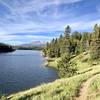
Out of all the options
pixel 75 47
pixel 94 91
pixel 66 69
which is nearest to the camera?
pixel 94 91

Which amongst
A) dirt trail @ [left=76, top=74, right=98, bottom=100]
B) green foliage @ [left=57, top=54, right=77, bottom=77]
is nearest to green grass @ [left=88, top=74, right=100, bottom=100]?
dirt trail @ [left=76, top=74, right=98, bottom=100]

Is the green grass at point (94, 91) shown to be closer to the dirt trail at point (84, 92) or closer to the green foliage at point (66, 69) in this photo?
the dirt trail at point (84, 92)

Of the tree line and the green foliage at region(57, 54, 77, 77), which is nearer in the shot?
the green foliage at region(57, 54, 77, 77)

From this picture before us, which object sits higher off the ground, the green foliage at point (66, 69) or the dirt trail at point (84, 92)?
the dirt trail at point (84, 92)

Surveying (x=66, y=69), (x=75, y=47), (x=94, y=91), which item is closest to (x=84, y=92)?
(x=94, y=91)

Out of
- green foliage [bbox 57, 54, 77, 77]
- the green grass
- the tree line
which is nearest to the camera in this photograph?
the green grass

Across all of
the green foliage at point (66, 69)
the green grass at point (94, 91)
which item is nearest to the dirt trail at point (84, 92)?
the green grass at point (94, 91)

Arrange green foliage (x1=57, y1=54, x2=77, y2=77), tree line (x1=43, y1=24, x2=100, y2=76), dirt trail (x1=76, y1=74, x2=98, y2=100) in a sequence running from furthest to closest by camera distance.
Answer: tree line (x1=43, y1=24, x2=100, y2=76) → green foliage (x1=57, y1=54, x2=77, y2=77) → dirt trail (x1=76, y1=74, x2=98, y2=100)

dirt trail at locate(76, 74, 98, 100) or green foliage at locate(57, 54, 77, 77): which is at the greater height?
dirt trail at locate(76, 74, 98, 100)

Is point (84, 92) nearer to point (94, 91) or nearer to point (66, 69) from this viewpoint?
point (94, 91)

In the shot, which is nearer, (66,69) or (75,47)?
(66,69)

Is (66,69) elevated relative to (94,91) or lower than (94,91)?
lower

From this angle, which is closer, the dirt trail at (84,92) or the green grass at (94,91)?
the green grass at (94,91)

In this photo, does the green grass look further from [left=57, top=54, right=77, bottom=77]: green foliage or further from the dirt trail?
[left=57, top=54, right=77, bottom=77]: green foliage
